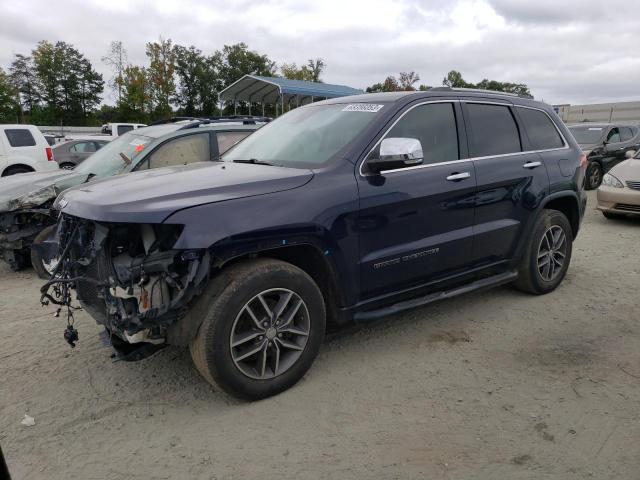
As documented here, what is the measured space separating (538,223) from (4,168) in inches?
491

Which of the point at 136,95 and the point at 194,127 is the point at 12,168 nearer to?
the point at 194,127

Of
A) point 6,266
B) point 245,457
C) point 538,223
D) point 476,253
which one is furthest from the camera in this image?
point 6,266

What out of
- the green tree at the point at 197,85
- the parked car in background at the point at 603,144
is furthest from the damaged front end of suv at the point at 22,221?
the green tree at the point at 197,85

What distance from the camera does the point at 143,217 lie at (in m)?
2.67

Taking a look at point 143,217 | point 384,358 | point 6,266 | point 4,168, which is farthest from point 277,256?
point 4,168

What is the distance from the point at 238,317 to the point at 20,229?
4021 millimetres

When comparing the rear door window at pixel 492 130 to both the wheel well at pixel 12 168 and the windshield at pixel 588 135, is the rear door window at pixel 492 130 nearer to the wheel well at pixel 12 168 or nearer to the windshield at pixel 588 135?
the windshield at pixel 588 135

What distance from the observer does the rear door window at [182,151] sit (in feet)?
20.0

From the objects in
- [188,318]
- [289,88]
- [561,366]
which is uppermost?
[289,88]

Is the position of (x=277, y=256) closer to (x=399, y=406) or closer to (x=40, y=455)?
(x=399, y=406)

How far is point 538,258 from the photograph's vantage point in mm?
4723

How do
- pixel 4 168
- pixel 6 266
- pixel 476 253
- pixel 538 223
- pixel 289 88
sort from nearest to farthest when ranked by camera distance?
pixel 476 253 < pixel 538 223 < pixel 6 266 < pixel 4 168 < pixel 289 88

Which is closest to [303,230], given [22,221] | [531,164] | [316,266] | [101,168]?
[316,266]

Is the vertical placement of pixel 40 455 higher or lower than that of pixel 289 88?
lower
